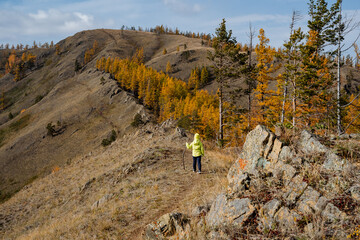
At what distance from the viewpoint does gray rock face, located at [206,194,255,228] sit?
4691mm

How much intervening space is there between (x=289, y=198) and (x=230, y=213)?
1.42 meters

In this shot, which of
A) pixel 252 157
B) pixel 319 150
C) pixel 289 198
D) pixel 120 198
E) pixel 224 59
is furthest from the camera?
pixel 224 59

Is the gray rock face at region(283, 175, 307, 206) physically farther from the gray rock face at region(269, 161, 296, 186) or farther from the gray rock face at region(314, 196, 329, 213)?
the gray rock face at region(314, 196, 329, 213)

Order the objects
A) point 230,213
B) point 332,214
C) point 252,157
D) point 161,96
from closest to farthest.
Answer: point 332,214
point 230,213
point 252,157
point 161,96

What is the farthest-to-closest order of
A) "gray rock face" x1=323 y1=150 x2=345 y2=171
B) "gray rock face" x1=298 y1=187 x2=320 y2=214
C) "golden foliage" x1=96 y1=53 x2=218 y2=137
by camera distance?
"golden foliage" x1=96 y1=53 x2=218 y2=137 → "gray rock face" x1=323 y1=150 x2=345 y2=171 → "gray rock face" x1=298 y1=187 x2=320 y2=214

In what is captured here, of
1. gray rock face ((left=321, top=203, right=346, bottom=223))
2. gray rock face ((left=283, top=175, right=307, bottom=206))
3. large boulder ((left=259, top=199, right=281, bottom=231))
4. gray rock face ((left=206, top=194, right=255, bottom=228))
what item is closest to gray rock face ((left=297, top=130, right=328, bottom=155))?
gray rock face ((left=283, top=175, right=307, bottom=206))

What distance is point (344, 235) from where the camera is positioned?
3.46 metres

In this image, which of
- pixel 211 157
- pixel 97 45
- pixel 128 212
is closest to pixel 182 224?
pixel 128 212

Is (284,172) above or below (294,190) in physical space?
above

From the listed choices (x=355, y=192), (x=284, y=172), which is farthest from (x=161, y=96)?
(x=355, y=192)

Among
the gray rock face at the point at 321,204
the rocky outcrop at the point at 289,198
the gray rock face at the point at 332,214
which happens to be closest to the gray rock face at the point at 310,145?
the rocky outcrop at the point at 289,198

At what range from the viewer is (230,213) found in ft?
16.2

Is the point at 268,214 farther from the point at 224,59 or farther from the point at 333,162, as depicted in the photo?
the point at 224,59

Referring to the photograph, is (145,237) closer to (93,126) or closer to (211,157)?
(211,157)
